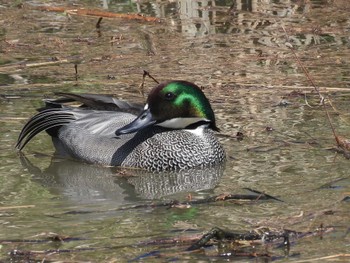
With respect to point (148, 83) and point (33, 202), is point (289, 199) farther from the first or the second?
point (148, 83)

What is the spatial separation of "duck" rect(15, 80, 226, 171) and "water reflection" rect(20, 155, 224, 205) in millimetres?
100

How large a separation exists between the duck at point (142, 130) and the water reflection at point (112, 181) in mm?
100

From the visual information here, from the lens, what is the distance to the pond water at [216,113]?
7008 millimetres

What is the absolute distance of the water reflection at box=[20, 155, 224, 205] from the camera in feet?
27.2

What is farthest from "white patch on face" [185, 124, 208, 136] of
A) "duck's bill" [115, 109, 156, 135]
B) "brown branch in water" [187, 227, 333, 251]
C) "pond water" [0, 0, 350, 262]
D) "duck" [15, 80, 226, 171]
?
"brown branch in water" [187, 227, 333, 251]

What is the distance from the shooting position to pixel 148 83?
447 inches

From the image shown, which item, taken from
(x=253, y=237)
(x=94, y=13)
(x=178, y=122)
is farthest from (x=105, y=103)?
(x=94, y=13)

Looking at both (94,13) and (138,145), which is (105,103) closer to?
(138,145)

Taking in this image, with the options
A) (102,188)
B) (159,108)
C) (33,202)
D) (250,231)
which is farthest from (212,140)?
(250,231)

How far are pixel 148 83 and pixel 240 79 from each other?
2.99 ft

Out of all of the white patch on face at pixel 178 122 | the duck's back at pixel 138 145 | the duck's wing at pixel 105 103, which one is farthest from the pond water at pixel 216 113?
the duck's wing at pixel 105 103

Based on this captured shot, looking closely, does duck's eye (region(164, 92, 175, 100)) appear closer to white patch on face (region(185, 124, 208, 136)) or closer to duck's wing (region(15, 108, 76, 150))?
white patch on face (region(185, 124, 208, 136))

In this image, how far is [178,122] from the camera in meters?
9.32

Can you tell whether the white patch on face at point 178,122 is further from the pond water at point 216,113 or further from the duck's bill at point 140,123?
the pond water at point 216,113
